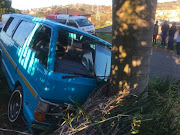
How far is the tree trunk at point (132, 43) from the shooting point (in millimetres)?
2705

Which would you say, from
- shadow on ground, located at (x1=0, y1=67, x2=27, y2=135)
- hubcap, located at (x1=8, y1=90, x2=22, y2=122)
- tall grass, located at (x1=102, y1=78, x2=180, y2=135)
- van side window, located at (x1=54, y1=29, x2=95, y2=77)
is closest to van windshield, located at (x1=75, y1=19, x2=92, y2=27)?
shadow on ground, located at (x1=0, y1=67, x2=27, y2=135)

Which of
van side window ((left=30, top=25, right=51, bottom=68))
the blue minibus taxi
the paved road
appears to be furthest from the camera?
the paved road

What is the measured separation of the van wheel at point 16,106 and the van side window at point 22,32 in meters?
1.12

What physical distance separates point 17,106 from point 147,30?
261cm

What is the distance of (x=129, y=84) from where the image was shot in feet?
9.68

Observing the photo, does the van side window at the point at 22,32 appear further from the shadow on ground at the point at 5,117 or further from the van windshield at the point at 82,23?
the van windshield at the point at 82,23

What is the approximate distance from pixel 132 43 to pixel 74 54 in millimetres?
1313

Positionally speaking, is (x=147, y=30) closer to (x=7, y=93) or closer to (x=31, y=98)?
(x=31, y=98)

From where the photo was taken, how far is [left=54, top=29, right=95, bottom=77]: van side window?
3.31 metres

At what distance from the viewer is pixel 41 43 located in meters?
3.72

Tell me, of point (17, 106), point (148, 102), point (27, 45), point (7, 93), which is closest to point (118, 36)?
point (148, 102)

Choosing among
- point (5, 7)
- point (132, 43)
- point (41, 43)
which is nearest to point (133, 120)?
point (132, 43)

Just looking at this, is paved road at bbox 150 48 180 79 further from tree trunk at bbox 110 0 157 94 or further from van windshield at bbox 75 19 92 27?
van windshield at bbox 75 19 92 27

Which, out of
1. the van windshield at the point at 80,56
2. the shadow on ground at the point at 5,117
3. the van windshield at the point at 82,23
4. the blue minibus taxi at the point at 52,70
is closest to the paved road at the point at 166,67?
the van windshield at the point at 80,56
